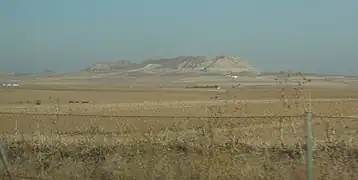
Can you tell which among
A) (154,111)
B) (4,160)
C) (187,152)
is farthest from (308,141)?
(154,111)

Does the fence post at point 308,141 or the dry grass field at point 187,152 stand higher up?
the fence post at point 308,141

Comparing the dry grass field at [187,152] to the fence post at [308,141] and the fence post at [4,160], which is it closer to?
the fence post at [4,160]

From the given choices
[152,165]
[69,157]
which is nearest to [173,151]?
[152,165]

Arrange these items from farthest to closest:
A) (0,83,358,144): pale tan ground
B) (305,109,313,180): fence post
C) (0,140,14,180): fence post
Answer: (0,83,358,144): pale tan ground < (0,140,14,180): fence post < (305,109,313,180): fence post

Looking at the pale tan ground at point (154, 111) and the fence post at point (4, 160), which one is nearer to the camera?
the fence post at point (4, 160)

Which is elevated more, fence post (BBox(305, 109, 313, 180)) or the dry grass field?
fence post (BBox(305, 109, 313, 180))

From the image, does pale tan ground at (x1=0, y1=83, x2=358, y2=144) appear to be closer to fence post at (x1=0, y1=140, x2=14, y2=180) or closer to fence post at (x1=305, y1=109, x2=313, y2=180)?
fence post at (x1=0, y1=140, x2=14, y2=180)

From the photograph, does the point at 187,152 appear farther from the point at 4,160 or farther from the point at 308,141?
the point at 4,160

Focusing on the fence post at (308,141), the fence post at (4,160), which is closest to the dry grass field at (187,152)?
the fence post at (4,160)

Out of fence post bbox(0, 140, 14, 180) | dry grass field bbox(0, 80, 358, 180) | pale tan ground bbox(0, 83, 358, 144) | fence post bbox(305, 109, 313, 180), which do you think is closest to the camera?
fence post bbox(305, 109, 313, 180)

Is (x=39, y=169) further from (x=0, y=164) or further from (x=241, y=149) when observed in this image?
(x=241, y=149)

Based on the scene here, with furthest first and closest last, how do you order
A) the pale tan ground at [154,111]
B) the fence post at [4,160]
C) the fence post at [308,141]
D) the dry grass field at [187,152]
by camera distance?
the pale tan ground at [154,111] < the fence post at [4,160] < the dry grass field at [187,152] < the fence post at [308,141]

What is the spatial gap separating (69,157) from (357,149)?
5197 millimetres

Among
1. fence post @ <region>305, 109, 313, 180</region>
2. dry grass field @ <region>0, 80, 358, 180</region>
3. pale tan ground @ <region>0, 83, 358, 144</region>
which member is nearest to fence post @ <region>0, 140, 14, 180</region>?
dry grass field @ <region>0, 80, 358, 180</region>
